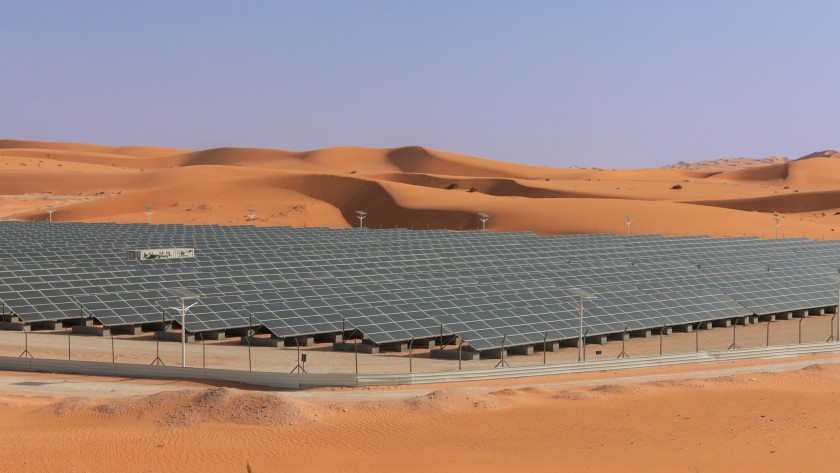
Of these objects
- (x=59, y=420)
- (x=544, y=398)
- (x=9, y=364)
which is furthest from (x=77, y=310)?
(x=544, y=398)

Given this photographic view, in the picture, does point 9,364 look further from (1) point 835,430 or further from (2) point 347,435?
(1) point 835,430

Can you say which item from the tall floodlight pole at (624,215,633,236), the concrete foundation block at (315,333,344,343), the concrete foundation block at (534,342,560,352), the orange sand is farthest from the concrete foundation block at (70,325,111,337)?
the tall floodlight pole at (624,215,633,236)

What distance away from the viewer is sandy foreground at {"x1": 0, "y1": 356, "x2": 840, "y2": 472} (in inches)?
975

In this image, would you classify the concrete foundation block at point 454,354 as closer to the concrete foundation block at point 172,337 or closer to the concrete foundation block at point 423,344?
the concrete foundation block at point 423,344

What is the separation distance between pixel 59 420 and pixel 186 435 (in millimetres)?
4238

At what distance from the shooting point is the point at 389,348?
42.0 meters

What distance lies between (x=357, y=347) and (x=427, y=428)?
14.1 metres

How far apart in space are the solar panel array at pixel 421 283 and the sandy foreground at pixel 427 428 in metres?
8.03

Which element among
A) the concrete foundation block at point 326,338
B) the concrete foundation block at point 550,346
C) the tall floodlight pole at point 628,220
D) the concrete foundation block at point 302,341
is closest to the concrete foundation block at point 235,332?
the concrete foundation block at point 302,341

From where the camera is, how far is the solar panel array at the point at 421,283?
142ft

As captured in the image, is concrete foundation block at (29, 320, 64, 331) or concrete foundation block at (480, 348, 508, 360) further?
concrete foundation block at (29, 320, 64, 331)

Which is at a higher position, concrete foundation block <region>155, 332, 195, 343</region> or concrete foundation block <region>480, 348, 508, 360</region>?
concrete foundation block <region>155, 332, 195, 343</region>

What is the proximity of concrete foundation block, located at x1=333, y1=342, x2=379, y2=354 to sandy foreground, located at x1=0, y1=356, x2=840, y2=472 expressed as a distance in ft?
24.4

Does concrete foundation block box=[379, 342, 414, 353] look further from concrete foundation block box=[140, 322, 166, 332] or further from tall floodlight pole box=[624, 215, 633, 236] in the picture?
tall floodlight pole box=[624, 215, 633, 236]
